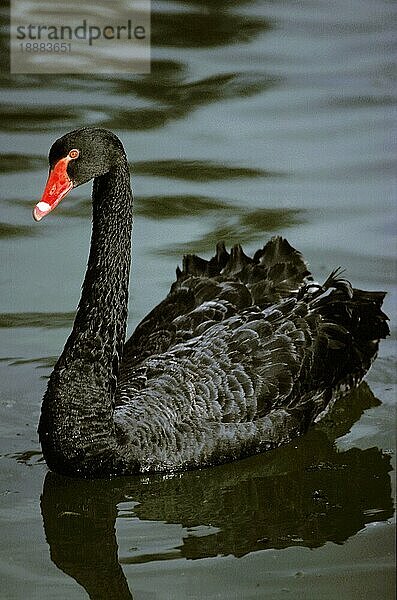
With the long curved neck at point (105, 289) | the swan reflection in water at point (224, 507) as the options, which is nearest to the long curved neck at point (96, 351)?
the long curved neck at point (105, 289)

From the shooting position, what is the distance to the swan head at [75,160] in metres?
4.95

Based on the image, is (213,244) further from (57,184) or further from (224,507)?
(224,507)

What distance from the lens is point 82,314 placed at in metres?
5.19

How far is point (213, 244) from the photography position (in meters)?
6.85

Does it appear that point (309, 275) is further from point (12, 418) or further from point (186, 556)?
point (186, 556)

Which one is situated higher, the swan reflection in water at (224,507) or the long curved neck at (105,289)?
the long curved neck at (105,289)

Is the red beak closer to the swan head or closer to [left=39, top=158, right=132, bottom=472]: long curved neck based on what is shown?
the swan head

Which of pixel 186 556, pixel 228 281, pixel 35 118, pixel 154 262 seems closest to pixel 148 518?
pixel 186 556

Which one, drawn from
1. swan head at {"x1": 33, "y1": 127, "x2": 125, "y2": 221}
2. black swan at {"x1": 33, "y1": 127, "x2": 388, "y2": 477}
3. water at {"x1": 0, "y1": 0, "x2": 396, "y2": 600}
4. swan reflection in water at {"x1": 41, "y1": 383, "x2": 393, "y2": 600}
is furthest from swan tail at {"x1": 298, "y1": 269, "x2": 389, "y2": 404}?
swan head at {"x1": 33, "y1": 127, "x2": 125, "y2": 221}

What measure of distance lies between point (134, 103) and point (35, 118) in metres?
0.65

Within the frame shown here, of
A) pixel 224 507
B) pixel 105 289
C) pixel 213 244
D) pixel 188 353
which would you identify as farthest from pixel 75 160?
pixel 213 244

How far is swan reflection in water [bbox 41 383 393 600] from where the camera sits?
181 inches

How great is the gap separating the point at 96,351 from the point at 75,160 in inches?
27.1

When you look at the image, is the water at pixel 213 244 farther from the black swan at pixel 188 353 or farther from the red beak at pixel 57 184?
the red beak at pixel 57 184
